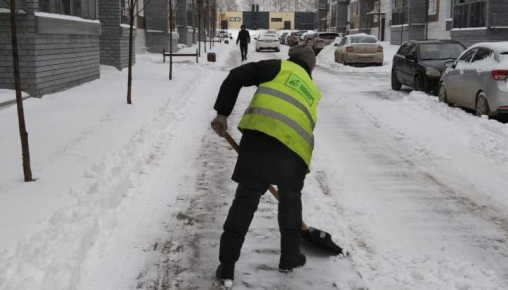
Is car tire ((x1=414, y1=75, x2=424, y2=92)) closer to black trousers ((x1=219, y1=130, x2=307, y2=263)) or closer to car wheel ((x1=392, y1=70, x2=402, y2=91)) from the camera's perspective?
car wheel ((x1=392, y1=70, x2=402, y2=91))

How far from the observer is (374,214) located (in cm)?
549

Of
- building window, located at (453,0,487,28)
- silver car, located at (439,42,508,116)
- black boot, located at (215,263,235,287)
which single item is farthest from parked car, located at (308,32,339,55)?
black boot, located at (215,263,235,287)

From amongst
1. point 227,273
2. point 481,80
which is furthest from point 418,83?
point 227,273

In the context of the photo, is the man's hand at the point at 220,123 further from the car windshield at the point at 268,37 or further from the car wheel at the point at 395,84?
the car windshield at the point at 268,37

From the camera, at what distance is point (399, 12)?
4562 centimetres

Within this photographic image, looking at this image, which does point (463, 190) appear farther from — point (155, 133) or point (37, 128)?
point (37, 128)

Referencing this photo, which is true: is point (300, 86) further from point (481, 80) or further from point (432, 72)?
point (432, 72)

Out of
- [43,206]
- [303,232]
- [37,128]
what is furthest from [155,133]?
[303,232]

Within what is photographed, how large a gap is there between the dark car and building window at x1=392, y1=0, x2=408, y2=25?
28.0 metres

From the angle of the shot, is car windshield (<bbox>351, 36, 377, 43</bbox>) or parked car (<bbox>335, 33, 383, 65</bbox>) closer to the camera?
parked car (<bbox>335, 33, 383, 65</bbox>)

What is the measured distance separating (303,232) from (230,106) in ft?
4.25

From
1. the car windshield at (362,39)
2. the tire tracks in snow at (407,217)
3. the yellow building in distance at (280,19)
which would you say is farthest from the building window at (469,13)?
the yellow building in distance at (280,19)

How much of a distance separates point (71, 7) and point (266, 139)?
501 inches

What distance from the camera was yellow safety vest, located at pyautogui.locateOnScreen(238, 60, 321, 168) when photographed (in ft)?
12.4
